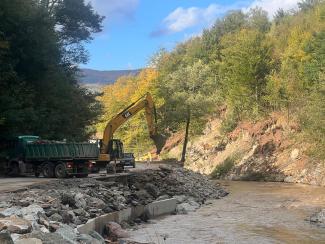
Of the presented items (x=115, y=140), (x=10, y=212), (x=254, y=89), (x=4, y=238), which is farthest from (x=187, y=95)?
(x=4, y=238)

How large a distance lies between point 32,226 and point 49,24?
26.5 metres

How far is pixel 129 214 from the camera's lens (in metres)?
21.5

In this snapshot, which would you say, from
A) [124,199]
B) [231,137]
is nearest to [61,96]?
[124,199]

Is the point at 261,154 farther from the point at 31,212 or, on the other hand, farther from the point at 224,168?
the point at 31,212

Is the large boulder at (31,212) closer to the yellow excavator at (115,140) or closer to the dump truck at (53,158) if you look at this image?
the dump truck at (53,158)

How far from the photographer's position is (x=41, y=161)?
93.6 ft

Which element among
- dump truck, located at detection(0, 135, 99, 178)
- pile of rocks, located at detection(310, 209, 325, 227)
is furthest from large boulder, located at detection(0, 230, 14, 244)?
dump truck, located at detection(0, 135, 99, 178)

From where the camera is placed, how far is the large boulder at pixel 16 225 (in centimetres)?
1075

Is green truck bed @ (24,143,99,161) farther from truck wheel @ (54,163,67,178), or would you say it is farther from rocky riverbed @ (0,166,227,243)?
rocky riverbed @ (0,166,227,243)

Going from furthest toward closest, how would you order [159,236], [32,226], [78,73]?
[78,73] < [159,236] < [32,226]

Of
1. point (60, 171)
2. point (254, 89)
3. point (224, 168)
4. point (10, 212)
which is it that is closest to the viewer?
point (10, 212)

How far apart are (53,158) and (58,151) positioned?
0.55 metres

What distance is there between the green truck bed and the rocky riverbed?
310 centimetres

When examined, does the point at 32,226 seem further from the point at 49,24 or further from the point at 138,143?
the point at 138,143
